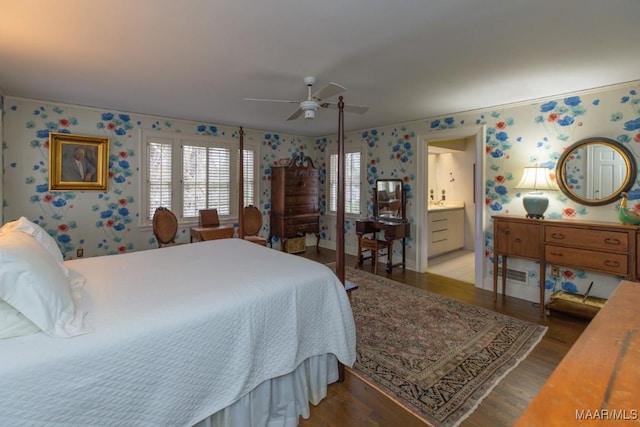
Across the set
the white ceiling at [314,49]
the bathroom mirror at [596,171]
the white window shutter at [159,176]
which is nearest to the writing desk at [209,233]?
the white window shutter at [159,176]

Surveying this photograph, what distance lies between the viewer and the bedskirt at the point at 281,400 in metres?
1.57

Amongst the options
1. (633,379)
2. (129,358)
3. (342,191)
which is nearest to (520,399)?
(633,379)

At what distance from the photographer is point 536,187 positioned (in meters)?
3.49

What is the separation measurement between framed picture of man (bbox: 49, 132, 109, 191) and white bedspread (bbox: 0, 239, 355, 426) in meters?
2.39

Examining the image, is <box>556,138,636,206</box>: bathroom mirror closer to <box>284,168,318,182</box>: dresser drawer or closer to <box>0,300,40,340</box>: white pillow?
<box>284,168,318,182</box>: dresser drawer

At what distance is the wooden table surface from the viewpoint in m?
0.61

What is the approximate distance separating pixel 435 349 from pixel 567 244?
1.86m

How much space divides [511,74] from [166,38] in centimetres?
291

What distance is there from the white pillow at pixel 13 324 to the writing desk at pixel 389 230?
163 inches

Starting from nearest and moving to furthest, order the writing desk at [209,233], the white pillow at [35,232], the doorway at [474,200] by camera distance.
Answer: the white pillow at [35,232] < the doorway at [474,200] < the writing desk at [209,233]

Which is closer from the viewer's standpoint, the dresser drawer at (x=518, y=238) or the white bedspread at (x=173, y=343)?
the white bedspread at (x=173, y=343)

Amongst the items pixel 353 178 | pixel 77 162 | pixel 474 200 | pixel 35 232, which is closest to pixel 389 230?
pixel 474 200

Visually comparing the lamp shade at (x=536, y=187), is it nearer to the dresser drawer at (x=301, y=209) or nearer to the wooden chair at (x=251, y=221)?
the dresser drawer at (x=301, y=209)

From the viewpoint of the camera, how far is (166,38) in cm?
217
